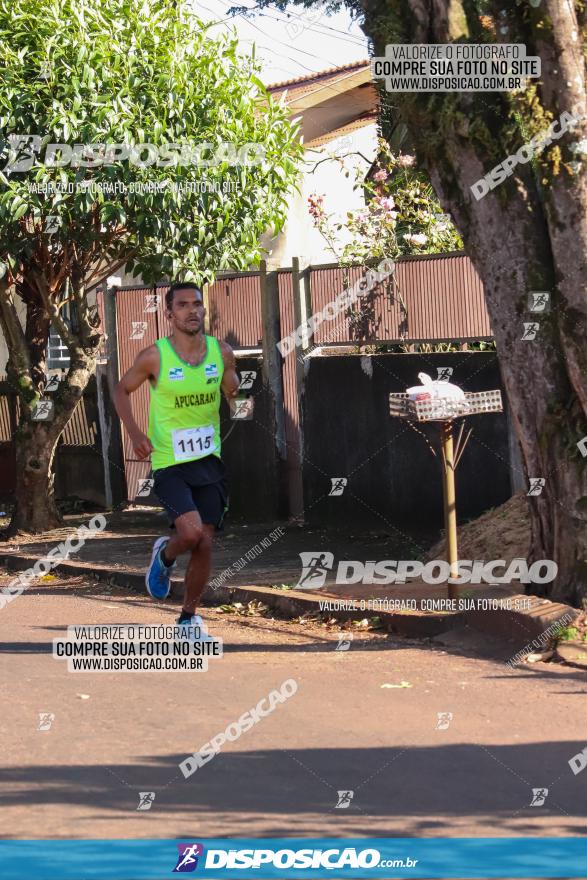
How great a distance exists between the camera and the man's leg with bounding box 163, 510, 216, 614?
8078 millimetres

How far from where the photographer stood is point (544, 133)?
8.25 m

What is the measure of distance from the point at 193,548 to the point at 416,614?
5.34 ft

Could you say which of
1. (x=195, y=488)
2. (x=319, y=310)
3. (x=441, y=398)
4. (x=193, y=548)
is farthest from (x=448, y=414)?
(x=319, y=310)

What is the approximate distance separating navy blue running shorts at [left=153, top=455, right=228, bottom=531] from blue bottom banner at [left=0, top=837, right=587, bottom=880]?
340 cm

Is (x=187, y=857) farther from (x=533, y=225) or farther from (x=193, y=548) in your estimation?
(x=533, y=225)

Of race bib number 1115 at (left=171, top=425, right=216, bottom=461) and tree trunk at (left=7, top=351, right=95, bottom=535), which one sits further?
tree trunk at (left=7, top=351, right=95, bottom=535)

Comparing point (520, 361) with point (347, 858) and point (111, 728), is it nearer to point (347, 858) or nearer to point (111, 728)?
point (111, 728)

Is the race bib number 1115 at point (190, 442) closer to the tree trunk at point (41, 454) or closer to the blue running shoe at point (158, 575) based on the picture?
the blue running shoe at point (158, 575)

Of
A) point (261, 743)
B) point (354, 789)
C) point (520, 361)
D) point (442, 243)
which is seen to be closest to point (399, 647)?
point (520, 361)

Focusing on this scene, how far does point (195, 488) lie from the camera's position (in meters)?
8.31

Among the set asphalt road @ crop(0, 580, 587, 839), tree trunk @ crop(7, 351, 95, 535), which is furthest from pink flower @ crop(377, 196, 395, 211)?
asphalt road @ crop(0, 580, 587, 839)

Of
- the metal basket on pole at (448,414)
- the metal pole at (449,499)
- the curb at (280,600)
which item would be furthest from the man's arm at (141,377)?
the curb at (280,600)

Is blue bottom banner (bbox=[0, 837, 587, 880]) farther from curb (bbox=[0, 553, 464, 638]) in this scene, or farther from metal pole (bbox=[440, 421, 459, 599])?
metal pole (bbox=[440, 421, 459, 599])

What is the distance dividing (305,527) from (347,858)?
29.8 ft
